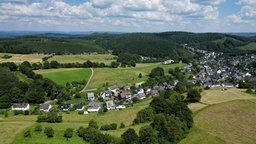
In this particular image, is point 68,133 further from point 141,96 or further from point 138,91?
point 138,91

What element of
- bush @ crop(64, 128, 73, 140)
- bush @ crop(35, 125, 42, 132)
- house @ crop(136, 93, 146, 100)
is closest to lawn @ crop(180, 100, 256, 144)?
bush @ crop(64, 128, 73, 140)

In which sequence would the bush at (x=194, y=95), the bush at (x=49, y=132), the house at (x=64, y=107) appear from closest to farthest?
the bush at (x=49, y=132) → the bush at (x=194, y=95) → the house at (x=64, y=107)

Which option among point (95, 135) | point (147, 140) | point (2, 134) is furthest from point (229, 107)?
point (2, 134)

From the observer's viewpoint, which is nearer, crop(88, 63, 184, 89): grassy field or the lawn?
the lawn

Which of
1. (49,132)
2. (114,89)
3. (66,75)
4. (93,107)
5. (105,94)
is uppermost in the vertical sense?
(49,132)

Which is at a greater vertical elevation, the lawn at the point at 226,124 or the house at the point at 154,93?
the lawn at the point at 226,124

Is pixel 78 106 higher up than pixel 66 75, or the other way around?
pixel 66 75

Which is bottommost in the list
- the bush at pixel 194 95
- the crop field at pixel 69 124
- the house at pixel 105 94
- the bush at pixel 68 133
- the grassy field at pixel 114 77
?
the house at pixel 105 94

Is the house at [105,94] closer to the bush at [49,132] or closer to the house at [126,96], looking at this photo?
the house at [126,96]

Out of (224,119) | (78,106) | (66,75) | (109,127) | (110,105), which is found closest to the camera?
(109,127)

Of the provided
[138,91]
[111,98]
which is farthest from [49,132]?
[138,91]

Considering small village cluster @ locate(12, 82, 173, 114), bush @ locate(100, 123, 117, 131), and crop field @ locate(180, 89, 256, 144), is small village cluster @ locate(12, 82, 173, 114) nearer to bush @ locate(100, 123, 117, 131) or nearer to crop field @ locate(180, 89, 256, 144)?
bush @ locate(100, 123, 117, 131)

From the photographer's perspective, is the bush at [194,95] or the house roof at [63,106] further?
the house roof at [63,106]

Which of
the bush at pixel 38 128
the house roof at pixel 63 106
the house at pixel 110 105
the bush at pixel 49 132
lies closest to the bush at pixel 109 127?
the bush at pixel 49 132
